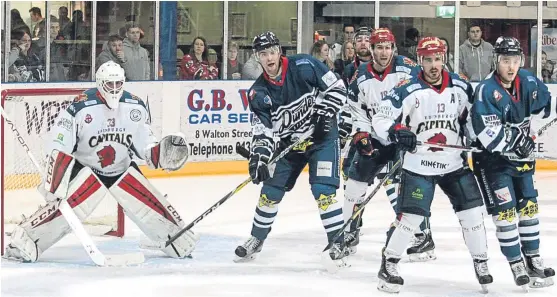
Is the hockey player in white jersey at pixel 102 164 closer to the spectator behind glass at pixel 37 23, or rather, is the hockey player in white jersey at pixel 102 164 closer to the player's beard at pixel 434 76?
the player's beard at pixel 434 76

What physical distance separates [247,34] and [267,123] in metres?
4.28

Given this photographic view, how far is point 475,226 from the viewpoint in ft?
17.0

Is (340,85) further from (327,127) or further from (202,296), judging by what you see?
(202,296)

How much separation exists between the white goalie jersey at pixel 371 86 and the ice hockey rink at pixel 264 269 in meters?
0.64

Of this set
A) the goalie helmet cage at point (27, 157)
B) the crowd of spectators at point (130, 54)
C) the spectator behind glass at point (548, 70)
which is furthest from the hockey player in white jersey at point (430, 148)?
the spectator behind glass at point (548, 70)

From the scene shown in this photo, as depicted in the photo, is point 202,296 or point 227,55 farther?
point 227,55

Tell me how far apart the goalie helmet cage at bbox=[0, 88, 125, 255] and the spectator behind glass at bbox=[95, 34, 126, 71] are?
2.48 metres

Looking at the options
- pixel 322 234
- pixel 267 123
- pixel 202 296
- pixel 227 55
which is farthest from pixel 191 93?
pixel 202 296

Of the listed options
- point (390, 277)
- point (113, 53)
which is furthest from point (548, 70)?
point (390, 277)

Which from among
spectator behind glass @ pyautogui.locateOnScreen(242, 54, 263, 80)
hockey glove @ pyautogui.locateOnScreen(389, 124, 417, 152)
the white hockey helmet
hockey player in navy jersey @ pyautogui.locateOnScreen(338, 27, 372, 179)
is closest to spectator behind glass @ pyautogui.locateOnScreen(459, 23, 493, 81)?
→ spectator behind glass @ pyautogui.locateOnScreen(242, 54, 263, 80)

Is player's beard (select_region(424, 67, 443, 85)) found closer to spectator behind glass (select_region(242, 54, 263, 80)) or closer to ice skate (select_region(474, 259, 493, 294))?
ice skate (select_region(474, 259, 493, 294))

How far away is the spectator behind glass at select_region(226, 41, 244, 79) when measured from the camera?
32.3ft

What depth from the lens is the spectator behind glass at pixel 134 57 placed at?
30.6 ft

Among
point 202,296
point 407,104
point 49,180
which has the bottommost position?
point 202,296
